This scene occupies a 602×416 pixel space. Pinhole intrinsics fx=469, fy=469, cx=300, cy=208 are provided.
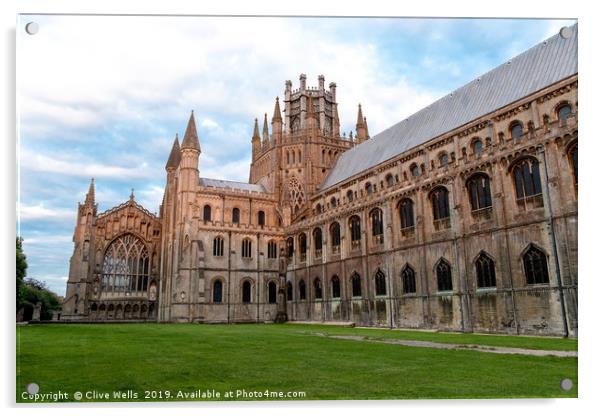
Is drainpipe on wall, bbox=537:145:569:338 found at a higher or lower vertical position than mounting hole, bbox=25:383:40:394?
higher

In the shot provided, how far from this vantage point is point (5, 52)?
10.6m

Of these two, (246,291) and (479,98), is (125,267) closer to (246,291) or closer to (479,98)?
(246,291)

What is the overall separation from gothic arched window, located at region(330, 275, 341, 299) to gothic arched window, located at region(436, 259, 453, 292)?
13.2m

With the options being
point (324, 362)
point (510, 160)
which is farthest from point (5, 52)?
point (510, 160)

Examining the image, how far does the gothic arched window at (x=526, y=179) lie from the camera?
27734mm

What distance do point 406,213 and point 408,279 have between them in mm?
5288

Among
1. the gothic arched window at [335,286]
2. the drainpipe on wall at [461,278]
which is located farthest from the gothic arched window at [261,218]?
the drainpipe on wall at [461,278]

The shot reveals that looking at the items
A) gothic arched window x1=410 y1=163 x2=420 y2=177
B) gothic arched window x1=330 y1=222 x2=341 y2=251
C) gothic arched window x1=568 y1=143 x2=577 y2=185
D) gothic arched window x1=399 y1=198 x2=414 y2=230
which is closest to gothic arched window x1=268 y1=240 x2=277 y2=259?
gothic arched window x1=330 y1=222 x2=341 y2=251

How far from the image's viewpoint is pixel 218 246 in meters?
53.8

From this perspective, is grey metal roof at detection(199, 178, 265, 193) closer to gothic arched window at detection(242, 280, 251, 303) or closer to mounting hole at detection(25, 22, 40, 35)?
gothic arched window at detection(242, 280, 251, 303)

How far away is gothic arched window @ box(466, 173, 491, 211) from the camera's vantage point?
Result: 31.2 metres

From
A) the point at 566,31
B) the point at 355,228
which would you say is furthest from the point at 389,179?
the point at 566,31

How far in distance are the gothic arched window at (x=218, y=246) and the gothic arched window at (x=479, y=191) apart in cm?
3033

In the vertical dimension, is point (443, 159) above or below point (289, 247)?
above
